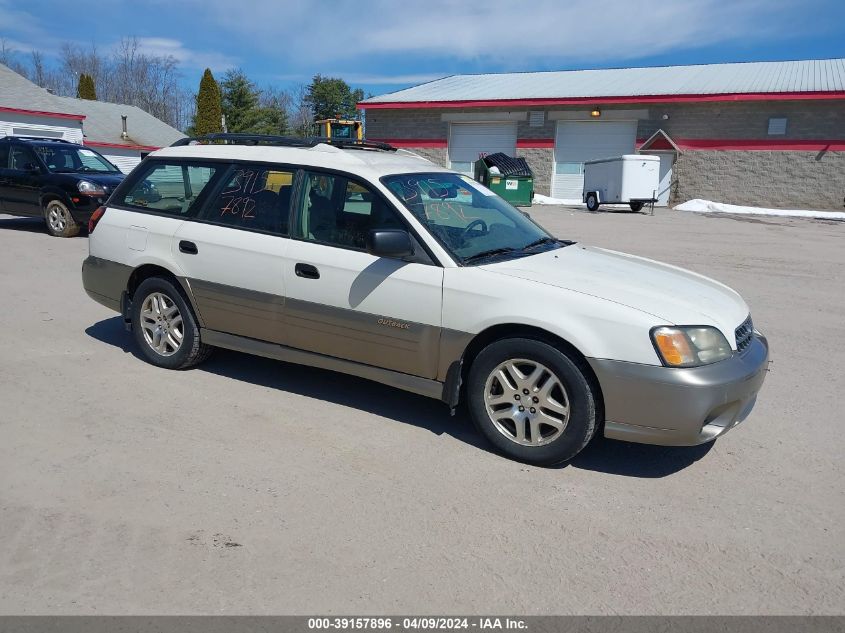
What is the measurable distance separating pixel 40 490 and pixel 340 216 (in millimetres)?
2354

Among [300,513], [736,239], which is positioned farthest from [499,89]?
[300,513]

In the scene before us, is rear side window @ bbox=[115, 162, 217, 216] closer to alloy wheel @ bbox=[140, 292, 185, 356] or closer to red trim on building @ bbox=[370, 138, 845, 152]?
alloy wheel @ bbox=[140, 292, 185, 356]

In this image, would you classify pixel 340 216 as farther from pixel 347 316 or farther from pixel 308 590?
pixel 308 590

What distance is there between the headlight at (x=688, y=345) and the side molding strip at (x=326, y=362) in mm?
1316

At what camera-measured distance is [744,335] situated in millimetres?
4129

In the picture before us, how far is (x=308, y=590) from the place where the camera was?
283 centimetres

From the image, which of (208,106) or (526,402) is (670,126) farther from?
(208,106)

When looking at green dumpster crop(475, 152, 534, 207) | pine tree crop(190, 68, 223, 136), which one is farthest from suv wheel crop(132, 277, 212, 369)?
pine tree crop(190, 68, 223, 136)

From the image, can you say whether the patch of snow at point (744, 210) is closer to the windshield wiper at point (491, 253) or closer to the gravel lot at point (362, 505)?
the gravel lot at point (362, 505)

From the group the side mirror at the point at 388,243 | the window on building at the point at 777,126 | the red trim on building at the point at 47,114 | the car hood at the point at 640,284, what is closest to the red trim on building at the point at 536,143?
the window on building at the point at 777,126

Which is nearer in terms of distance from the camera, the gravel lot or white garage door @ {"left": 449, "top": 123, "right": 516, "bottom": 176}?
the gravel lot

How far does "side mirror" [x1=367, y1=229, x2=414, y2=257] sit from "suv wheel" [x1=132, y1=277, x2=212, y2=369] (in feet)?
6.19

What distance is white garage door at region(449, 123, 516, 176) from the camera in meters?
34.6

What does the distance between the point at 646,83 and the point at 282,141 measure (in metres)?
32.5
